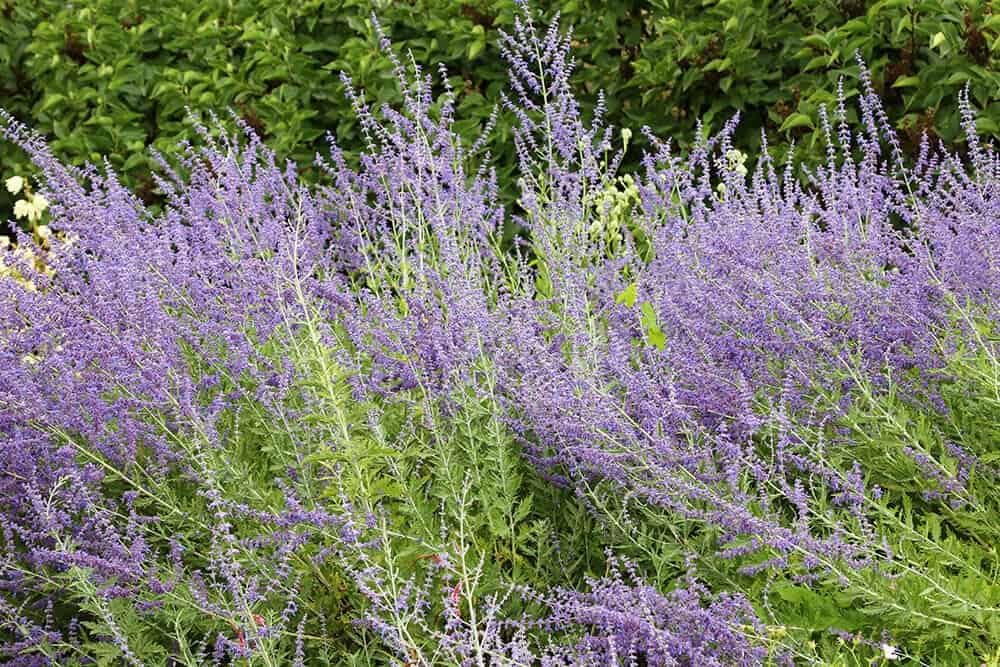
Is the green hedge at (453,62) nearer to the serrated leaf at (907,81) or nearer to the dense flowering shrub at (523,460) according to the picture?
the serrated leaf at (907,81)

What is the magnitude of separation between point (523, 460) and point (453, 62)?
11.6ft

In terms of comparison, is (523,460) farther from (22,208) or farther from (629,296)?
(22,208)

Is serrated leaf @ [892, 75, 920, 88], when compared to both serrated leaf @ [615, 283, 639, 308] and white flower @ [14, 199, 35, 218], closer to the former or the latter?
serrated leaf @ [615, 283, 639, 308]

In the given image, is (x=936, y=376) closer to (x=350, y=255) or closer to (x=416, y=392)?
(x=416, y=392)

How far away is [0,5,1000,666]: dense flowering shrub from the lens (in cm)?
249

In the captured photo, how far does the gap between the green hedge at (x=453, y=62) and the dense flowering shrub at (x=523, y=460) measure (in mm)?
1458

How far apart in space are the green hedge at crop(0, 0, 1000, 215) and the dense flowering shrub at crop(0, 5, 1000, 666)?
146 cm

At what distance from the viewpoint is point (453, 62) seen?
21.0 ft

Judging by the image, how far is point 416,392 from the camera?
341cm

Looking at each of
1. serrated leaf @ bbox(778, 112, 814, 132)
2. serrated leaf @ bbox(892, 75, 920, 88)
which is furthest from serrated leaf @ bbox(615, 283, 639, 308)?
serrated leaf @ bbox(892, 75, 920, 88)

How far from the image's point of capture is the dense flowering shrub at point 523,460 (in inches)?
98.1

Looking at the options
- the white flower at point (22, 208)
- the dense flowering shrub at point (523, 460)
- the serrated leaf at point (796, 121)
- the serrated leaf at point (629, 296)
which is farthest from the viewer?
the white flower at point (22, 208)

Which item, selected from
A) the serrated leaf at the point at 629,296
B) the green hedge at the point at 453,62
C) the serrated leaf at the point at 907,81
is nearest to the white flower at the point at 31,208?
the green hedge at the point at 453,62

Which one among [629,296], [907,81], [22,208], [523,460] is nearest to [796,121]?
[907,81]
